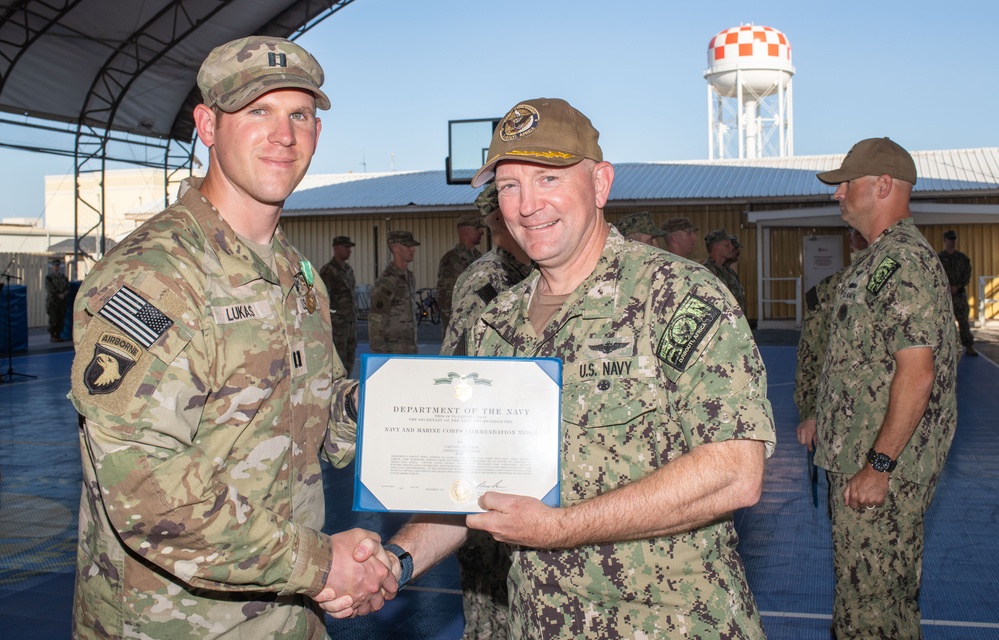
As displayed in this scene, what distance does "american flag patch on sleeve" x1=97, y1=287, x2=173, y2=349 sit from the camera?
1819 millimetres

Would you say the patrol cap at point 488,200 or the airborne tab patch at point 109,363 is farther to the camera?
the patrol cap at point 488,200

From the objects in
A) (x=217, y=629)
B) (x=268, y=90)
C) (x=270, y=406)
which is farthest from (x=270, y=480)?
(x=268, y=90)

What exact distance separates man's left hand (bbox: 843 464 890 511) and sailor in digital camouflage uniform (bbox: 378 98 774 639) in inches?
56.4

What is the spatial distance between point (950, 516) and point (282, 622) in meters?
5.05

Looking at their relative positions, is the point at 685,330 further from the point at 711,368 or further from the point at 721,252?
the point at 721,252

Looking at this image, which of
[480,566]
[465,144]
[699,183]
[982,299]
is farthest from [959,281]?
[480,566]

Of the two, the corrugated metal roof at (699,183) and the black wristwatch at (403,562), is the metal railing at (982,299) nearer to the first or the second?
the corrugated metal roof at (699,183)

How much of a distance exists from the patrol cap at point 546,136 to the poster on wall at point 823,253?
1939 cm

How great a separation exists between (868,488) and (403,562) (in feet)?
6.17

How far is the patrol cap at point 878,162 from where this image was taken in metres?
3.37

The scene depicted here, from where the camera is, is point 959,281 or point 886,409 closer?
point 886,409

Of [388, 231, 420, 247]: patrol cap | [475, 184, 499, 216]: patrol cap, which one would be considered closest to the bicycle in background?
[388, 231, 420, 247]: patrol cap

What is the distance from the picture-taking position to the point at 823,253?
20125 mm

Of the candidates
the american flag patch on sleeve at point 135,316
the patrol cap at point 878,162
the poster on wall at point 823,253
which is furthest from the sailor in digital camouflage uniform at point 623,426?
the poster on wall at point 823,253
